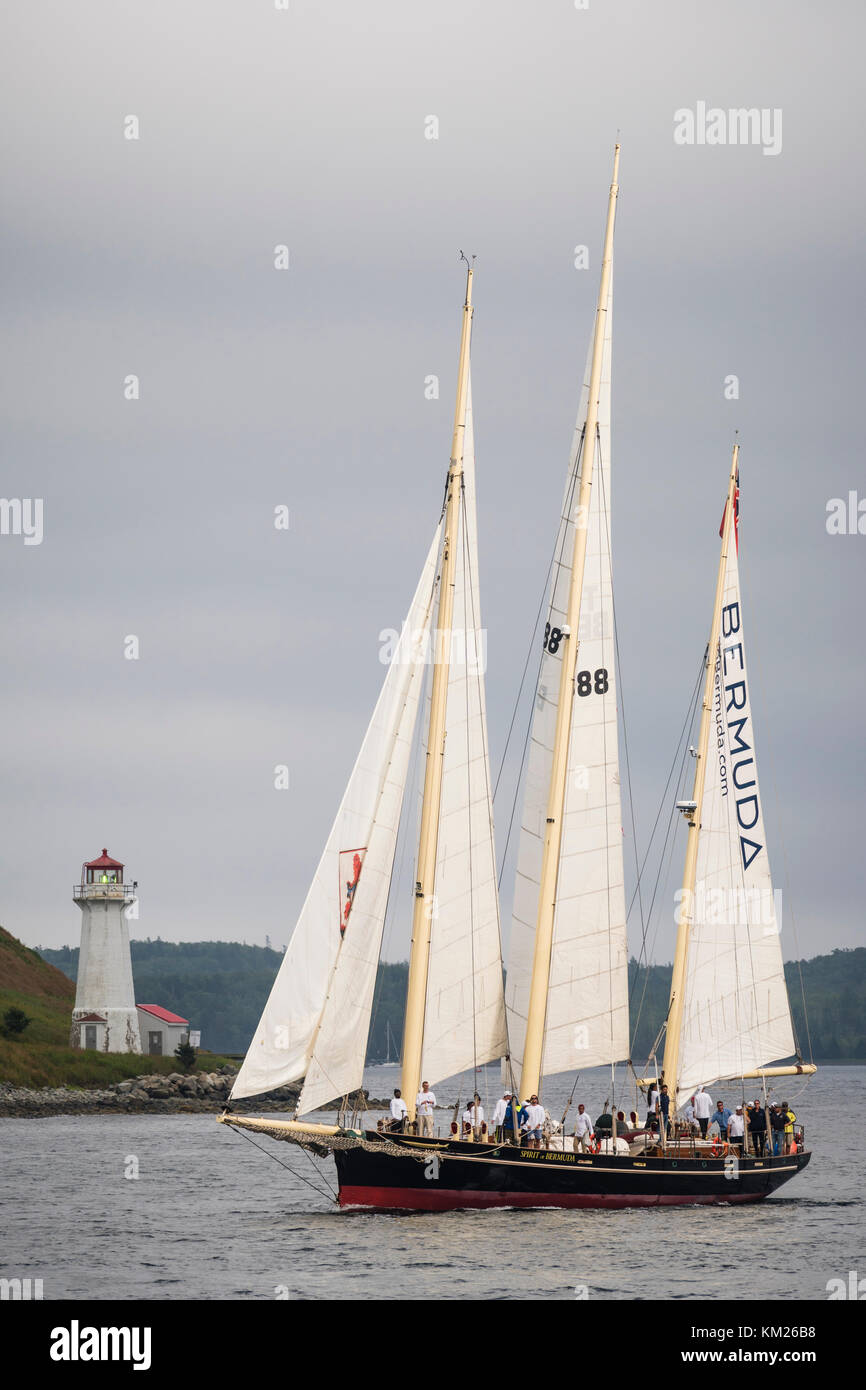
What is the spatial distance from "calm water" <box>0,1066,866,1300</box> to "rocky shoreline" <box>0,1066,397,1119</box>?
35.0m

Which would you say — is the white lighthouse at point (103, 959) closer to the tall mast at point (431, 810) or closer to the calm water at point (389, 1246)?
the calm water at point (389, 1246)

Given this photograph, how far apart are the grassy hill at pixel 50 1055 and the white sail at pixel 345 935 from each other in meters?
58.5

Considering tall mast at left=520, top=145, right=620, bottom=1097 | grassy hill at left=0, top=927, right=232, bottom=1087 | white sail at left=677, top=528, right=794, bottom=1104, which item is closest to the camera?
tall mast at left=520, top=145, right=620, bottom=1097

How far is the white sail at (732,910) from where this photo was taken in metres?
48.3

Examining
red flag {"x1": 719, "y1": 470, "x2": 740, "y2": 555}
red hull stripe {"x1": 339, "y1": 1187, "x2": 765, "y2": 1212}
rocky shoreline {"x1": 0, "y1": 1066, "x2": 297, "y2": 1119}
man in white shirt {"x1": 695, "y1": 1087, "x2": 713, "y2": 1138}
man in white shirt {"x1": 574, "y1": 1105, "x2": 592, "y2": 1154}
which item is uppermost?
red flag {"x1": 719, "y1": 470, "x2": 740, "y2": 555}

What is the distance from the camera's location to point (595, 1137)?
1630 inches

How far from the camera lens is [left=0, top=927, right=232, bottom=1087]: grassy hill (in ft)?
313

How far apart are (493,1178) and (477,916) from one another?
220 inches

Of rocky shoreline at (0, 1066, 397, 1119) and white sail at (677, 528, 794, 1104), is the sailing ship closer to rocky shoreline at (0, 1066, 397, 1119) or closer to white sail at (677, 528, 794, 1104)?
white sail at (677, 528, 794, 1104)

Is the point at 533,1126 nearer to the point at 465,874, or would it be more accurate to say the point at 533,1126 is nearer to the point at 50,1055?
the point at 465,874

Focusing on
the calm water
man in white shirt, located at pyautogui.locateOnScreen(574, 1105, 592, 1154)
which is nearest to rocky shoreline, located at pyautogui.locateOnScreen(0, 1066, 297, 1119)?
the calm water

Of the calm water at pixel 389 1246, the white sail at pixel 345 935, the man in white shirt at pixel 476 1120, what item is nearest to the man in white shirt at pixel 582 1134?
the calm water at pixel 389 1246
